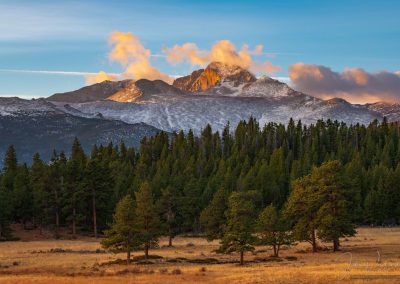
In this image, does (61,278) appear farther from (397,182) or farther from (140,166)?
(140,166)

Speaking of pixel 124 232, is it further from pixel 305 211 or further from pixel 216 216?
pixel 216 216

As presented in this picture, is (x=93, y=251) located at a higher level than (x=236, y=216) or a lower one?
lower

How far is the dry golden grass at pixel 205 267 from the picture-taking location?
45.8m

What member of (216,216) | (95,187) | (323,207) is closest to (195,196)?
(95,187)

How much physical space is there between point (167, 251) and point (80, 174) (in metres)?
40.3

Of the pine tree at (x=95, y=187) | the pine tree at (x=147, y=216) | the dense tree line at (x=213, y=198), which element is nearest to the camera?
the dense tree line at (x=213, y=198)

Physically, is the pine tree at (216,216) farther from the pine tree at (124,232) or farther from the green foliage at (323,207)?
the pine tree at (124,232)

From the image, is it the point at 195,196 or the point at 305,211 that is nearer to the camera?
the point at 305,211

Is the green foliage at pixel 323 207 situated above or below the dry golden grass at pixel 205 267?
above

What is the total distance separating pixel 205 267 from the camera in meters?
56.8

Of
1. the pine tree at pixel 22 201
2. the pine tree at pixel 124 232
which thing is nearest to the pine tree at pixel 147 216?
the pine tree at pixel 124 232

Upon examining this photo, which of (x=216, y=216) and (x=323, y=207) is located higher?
(x=323, y=207)

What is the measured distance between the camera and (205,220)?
3794 inches

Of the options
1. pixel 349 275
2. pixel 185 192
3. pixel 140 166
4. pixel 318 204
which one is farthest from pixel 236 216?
pixel 140 166
